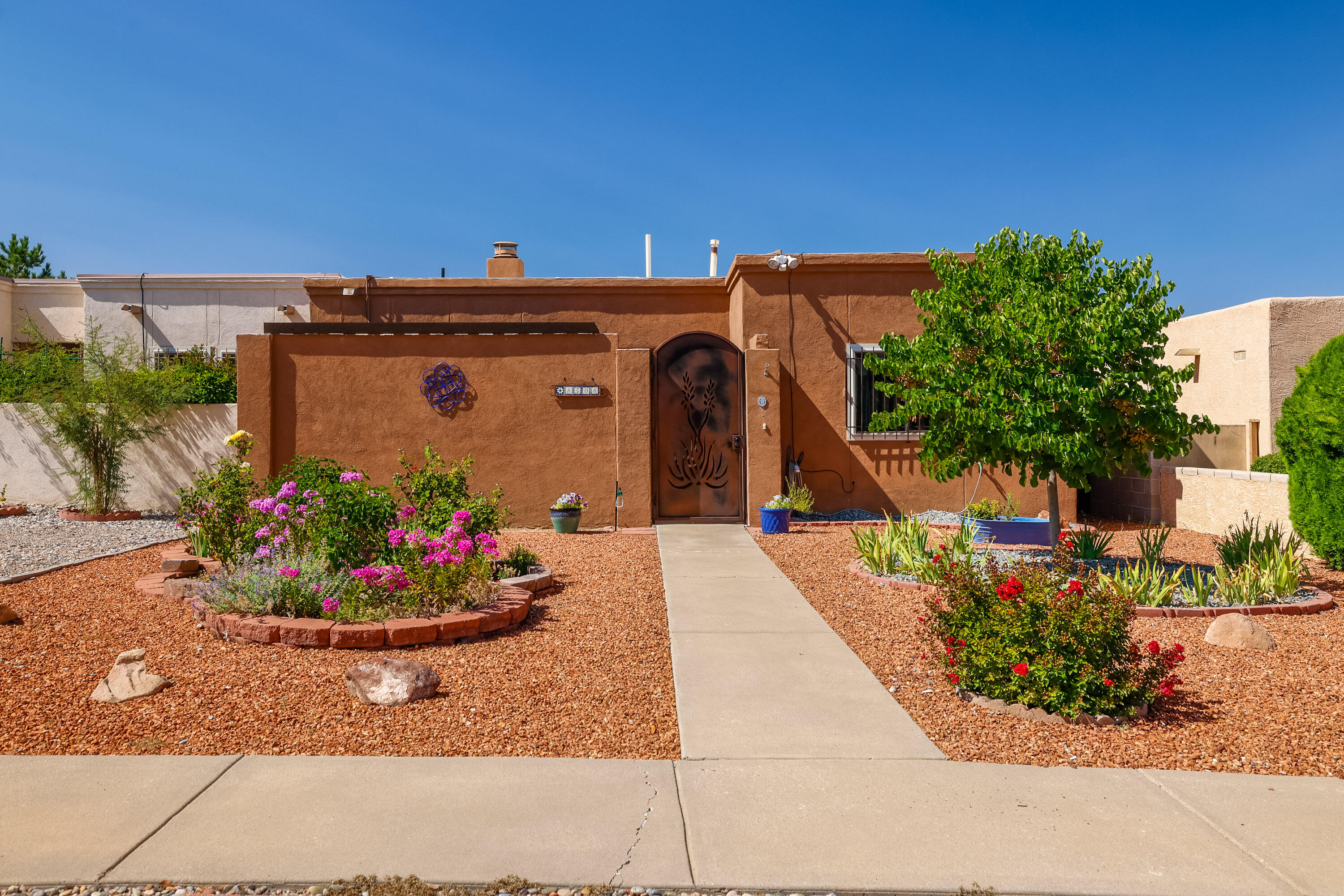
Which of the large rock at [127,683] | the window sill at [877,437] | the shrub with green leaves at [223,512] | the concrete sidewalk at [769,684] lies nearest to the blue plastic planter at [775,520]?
the window sill at [877,437]

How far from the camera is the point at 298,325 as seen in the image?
482 inches

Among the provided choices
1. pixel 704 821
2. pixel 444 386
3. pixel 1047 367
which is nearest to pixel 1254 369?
pixel 1047 367

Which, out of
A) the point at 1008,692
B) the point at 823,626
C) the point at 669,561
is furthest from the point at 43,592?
the point at 1008,692

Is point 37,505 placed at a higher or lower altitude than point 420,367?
lower

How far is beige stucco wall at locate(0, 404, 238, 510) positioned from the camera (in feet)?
44.5

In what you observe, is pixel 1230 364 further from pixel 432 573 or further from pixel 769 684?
pixel 432 573

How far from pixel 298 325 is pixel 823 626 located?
377 inches

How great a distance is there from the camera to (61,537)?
1085 centimetres

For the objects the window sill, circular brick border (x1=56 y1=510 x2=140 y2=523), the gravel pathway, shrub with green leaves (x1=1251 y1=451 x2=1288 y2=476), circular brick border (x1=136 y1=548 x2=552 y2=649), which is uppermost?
the window sill

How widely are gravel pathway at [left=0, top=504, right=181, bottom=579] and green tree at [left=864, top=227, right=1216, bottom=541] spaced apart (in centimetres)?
933

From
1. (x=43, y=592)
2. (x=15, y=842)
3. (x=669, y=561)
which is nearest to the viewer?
(x=15, y=842)

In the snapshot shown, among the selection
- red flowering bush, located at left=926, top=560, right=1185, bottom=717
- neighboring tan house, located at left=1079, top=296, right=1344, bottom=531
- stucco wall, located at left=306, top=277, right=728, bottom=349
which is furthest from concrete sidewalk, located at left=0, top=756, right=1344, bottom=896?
neighboring tan house, located at left=1079, top=296, right=1344, bottom=531

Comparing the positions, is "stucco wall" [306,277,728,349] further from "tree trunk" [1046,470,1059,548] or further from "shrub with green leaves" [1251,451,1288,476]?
"shrub with green leaves" [1251,451,1288,476]

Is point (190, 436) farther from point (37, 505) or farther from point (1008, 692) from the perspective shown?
point (1008, 692)
